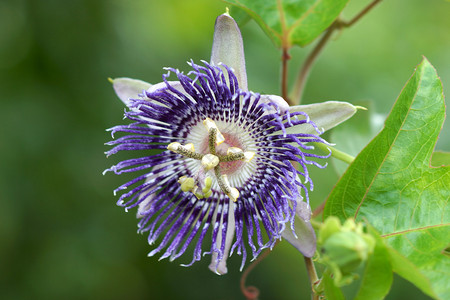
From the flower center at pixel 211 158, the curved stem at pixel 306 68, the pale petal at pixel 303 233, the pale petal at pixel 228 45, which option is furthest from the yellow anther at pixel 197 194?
the curved stem at pixel 306 68

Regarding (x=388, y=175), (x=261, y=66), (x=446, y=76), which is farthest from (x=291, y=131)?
(x=446, y=76)

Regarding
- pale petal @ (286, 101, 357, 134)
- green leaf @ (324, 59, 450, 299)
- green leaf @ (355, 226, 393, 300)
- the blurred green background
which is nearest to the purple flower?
pale petal @ (286, 101, 357, 134)

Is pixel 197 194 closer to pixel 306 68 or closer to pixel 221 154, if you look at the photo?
pixel 221 154

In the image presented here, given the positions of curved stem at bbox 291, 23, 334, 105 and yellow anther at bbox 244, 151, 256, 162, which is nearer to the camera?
yellow anther at bbox 244, 151, 256, 162

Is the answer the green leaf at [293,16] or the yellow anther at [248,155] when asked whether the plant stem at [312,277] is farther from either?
the green leaf at [293,16]

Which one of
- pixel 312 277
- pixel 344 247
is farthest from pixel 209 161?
pixel 344 247

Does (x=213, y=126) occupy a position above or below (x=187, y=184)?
above

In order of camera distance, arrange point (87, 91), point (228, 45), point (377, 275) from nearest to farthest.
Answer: point (377, 275) < point (228, 45) < point (87, 91)

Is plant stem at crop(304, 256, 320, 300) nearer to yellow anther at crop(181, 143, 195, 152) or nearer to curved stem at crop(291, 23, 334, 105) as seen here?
yellow anther at crop(181, 143, 195, 152)
